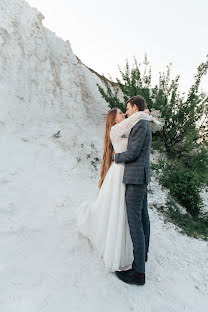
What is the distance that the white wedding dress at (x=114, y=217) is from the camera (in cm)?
206

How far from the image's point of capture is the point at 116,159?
6.92ft

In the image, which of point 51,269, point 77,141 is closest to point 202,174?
point 77,141

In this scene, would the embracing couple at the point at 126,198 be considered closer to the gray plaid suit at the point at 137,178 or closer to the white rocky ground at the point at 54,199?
the gray plaid suit at the point at 137,178

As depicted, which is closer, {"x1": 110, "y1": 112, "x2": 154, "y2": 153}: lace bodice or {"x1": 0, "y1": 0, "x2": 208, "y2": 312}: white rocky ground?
{"x1": 0, "y1": 0, "x2": 208, "y2": 312}: white rocky ground

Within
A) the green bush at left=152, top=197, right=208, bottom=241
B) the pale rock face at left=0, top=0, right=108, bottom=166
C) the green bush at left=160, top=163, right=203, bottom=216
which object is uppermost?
the pale rock face at left=0, top=0, right=108, bottom=166

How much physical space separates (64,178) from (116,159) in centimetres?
204

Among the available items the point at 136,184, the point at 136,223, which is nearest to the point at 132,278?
the point at 136,223

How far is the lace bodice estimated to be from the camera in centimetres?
203

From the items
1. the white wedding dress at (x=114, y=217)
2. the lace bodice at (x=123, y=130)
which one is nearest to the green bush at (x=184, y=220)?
the white wedding dress at (x=114, y=217)

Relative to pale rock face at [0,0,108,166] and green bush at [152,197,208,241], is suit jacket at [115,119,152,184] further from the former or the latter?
pale rock face at [0,0,108,166]

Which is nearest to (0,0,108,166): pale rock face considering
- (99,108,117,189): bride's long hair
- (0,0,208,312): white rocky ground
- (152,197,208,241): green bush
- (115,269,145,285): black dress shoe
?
(0,0,208,312): white rocky ground

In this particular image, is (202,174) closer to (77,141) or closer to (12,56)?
(77,141)

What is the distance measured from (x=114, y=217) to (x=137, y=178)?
0.47 m

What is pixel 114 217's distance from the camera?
6.83 feet
